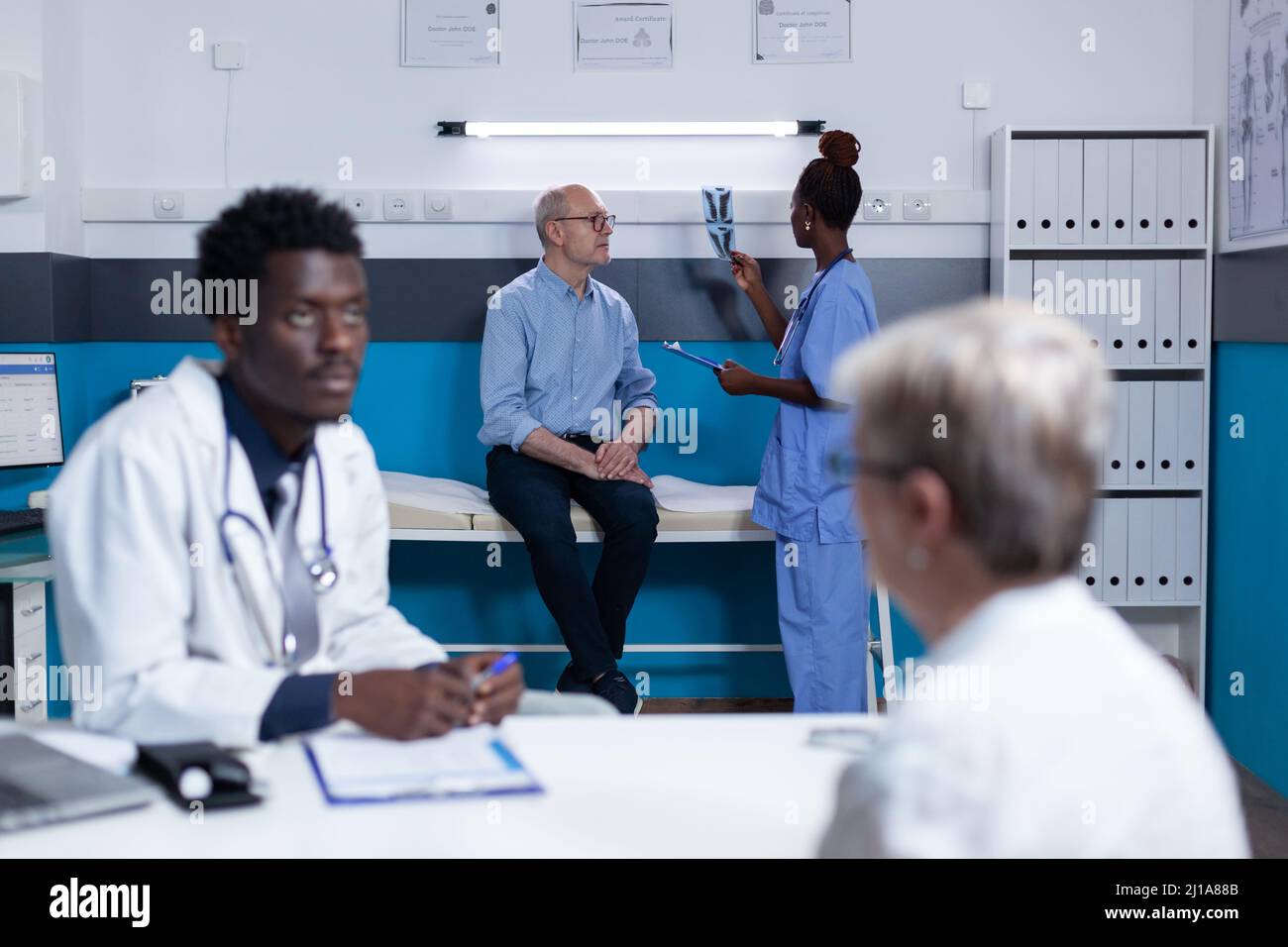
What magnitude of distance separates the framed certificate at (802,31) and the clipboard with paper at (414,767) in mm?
3013

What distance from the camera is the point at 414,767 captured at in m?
1.09

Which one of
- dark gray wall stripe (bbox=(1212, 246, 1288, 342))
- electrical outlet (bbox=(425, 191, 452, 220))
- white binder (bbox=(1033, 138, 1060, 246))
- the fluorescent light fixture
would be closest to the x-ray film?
the fluorescent light fixture

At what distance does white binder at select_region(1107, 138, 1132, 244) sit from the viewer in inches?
138

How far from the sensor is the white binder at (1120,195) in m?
3.51

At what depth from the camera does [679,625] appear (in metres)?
3.89

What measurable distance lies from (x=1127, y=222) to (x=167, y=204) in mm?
2794

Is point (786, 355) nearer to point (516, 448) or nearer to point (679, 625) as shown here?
point (516, 448)

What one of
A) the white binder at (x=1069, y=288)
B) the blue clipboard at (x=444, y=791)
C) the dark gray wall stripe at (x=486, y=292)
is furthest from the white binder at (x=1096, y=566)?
the blue clipboard at (x=444, y=791)

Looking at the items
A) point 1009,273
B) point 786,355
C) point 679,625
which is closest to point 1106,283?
point 1009,273

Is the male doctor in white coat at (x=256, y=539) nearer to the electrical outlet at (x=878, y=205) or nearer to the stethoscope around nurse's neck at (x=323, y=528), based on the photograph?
the stethoscope around nurse's neck at (x=323, y=528)

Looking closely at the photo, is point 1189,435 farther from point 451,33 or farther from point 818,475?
point 451,33

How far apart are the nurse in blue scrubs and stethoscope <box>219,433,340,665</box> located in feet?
6.31

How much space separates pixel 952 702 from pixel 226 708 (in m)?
Result: 0.72

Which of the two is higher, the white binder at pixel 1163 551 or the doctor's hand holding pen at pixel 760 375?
the doctor's hand holding pen at pixel 760 375
